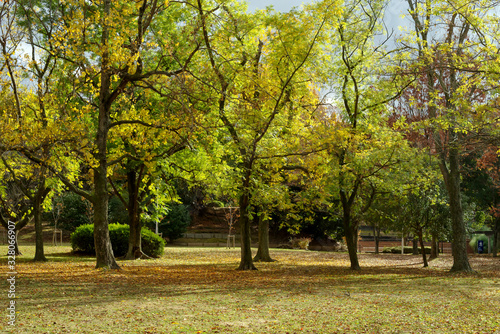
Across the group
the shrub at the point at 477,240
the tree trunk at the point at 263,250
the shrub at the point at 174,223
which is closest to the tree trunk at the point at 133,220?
the tree trunk at the point at 263,250

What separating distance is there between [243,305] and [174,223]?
28.1 metres

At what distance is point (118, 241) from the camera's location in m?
20.5

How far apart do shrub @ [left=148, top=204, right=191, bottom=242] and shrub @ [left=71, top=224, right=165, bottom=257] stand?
13.1 metres

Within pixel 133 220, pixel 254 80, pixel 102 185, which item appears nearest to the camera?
pixel 254 80

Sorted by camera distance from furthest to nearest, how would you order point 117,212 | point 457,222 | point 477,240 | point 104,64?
point 117,212 → point 477,240 → point 457,222 → point 104,64

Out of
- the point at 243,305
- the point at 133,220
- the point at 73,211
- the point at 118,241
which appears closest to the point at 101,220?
the point at 133,220

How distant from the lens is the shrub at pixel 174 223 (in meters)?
34.8

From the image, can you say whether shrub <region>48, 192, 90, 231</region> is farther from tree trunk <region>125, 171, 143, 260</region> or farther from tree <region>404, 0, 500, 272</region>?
tree <region>404, 0, 500, 272</region>

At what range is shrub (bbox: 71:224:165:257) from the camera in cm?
2056

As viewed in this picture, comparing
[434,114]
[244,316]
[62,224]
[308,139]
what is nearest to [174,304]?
[244,316]

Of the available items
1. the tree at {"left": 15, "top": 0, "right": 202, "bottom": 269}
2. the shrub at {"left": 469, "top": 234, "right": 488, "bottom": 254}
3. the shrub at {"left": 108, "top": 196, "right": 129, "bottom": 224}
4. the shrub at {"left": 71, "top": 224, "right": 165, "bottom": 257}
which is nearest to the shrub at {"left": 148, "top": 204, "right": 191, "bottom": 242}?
the shrub at {"left": 108, "top": 196, "right": 129, "bottom": 224}

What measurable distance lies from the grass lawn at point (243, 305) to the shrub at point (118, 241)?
26.4 ft

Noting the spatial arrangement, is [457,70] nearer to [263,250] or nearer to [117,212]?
[263,250]

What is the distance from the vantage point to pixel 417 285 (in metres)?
11.6
